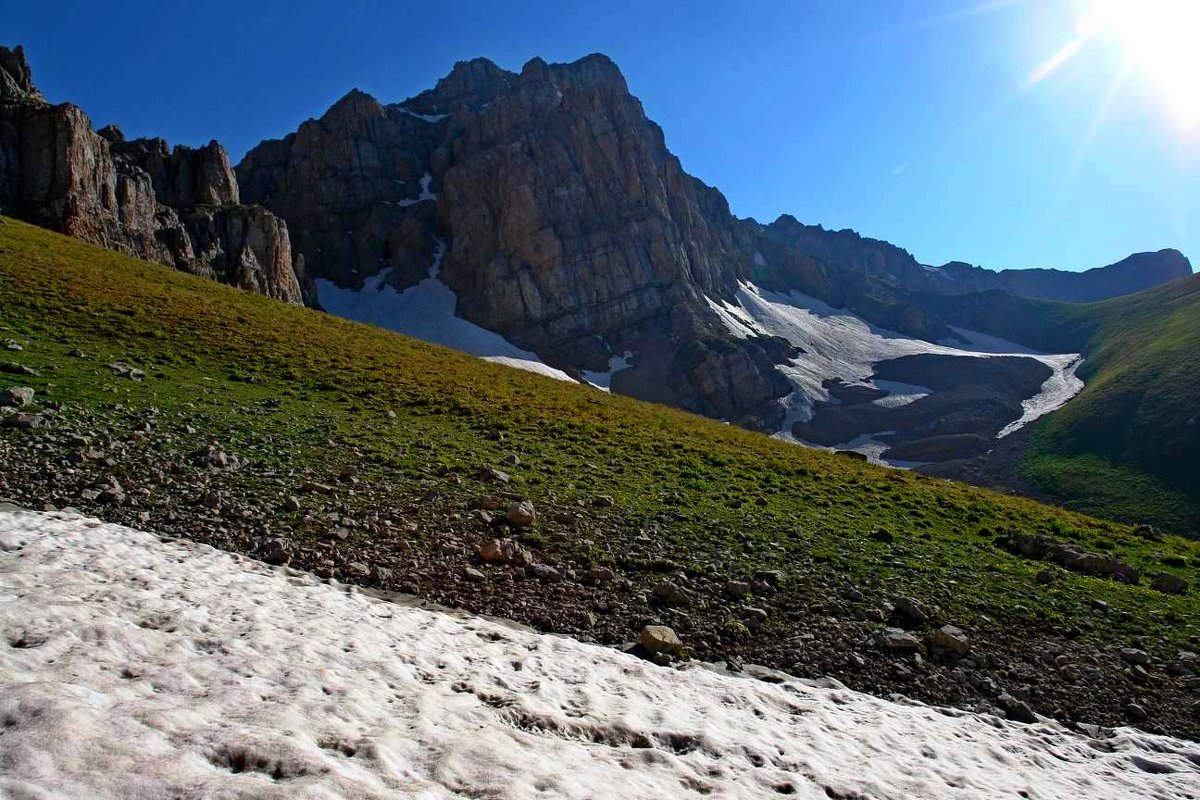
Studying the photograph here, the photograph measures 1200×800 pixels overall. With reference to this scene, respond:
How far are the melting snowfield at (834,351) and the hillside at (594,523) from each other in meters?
95.1

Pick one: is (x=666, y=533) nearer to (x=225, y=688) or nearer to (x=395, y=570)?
(x=395, y=570)

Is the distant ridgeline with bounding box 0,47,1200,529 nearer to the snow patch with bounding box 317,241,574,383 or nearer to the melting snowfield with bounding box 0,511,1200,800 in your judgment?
the snow patch with bounding box 317,241,574,383

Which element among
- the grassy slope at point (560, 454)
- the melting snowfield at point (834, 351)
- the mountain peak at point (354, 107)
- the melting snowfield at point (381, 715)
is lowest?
the melting snowfield at point (381, 715)

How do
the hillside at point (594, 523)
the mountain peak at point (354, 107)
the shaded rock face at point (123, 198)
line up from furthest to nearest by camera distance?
the mountain peak at point (354, 107) < the shaded rock face at point (123, 198) < the hillside at point (594, 523)

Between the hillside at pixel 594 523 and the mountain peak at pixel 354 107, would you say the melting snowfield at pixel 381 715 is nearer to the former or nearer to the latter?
the hillside at pixel 594 523

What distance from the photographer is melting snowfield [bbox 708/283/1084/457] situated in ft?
429

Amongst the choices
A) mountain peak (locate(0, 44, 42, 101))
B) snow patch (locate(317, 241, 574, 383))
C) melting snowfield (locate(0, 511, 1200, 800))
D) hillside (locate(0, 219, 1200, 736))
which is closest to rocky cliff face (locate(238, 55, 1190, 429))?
snow patch (locate(317, 241, 574, 383))

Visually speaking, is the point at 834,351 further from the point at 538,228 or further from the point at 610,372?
the point at 538,228

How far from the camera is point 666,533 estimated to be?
55.0ft

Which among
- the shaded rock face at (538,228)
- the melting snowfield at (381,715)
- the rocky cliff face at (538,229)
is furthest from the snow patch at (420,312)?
the melting snowfield at (381,715)

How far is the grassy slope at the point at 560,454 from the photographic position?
15.9m

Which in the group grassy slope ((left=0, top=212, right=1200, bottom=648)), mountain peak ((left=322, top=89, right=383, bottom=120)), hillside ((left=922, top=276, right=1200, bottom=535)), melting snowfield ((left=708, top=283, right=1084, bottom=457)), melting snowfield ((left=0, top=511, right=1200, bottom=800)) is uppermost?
mountain peak ((left=322, top=89, right=383, bottom=120))

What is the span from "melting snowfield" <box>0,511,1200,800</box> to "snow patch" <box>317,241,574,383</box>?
10445 cm

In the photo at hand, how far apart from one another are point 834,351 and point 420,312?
101 meters
